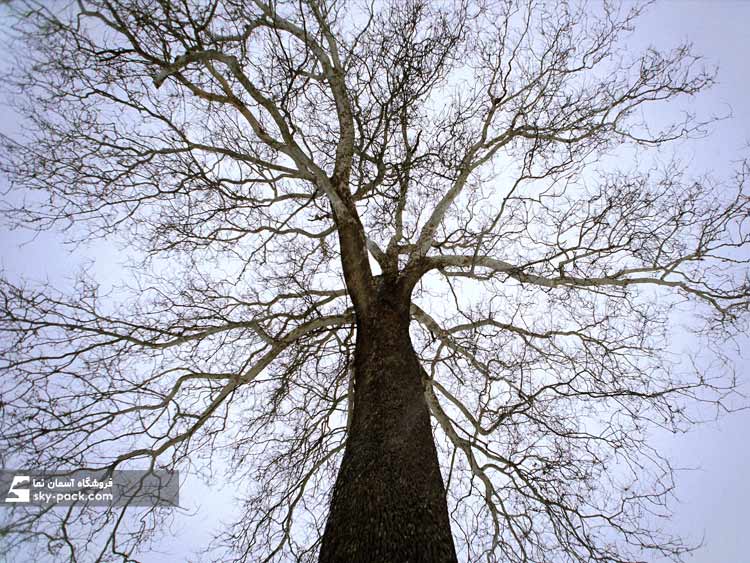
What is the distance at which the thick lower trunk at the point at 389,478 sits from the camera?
2.52m

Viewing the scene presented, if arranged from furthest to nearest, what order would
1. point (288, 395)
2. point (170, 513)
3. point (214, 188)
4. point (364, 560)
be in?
point (288, 395)
point (214, 188)
point (170, 513)
point (364, 560)

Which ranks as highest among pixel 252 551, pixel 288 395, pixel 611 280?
pixel 611 280

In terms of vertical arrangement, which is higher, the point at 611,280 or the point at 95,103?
the point at 95,103

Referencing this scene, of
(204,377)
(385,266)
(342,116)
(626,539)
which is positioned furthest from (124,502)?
(626,539)

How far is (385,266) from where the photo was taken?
15.6ft

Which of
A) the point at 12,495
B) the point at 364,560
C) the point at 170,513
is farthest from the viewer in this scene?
the point at 170,513

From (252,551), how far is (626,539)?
133 inches

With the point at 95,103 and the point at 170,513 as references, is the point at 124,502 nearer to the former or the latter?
the point at 170,513
